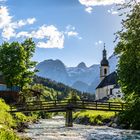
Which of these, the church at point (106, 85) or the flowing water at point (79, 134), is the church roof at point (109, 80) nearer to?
the church at point (106, 85)

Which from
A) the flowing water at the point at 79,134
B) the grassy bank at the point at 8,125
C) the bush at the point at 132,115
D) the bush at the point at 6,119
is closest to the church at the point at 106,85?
the bush at the point at 132,115

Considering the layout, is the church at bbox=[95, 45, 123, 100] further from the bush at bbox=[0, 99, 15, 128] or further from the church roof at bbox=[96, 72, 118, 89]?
the bush at bbox=[0, 99, 15, 128]

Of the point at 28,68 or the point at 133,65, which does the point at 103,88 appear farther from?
the point at 133,65

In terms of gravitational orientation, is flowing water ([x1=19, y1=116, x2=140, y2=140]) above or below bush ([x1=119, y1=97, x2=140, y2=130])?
below

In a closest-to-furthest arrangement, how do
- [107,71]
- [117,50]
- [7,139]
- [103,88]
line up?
[7,139], [117,50], [103,88], [107,71]

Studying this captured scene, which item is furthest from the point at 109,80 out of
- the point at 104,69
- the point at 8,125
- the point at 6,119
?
the point at 8,125

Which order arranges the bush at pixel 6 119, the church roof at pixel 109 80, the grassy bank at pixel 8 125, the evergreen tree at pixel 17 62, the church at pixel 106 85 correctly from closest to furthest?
the grassy bank at pixel 8 125 → the bush at pixel 6 119 → the evergreen tree at pixel 17 62 → the church at pixel 106 85 → the church roof at pixel 109 80

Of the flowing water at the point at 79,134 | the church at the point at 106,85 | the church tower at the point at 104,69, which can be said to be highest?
the church tower at the point at 104,69

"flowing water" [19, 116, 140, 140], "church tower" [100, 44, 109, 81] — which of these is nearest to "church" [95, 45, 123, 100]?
"church tower" [100, 44, 109, 81]

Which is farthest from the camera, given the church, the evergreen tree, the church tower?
the church tower

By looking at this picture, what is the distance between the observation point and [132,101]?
6356 cm

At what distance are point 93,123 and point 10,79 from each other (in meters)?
20.0

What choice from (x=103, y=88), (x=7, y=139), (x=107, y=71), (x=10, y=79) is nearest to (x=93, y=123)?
(x=10, y=79)

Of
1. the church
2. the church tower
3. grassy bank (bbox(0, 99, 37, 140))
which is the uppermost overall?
the church tower
